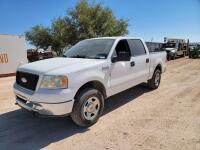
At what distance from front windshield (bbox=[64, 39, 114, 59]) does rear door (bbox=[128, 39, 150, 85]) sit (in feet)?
2.92

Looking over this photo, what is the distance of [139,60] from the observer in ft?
20.0

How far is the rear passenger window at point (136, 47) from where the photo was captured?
598 centimetres

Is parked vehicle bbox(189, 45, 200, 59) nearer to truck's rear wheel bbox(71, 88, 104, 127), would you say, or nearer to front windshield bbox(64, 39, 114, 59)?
front windshield bbox(64, 39, 114, 59)

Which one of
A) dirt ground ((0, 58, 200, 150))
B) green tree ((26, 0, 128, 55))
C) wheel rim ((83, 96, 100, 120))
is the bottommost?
dirt ground ((0, 58, 200, 150))

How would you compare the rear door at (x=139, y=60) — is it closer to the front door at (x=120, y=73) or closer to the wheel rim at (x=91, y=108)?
the front door at (x=120, y=73)

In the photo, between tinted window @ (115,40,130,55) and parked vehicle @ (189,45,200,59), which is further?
parked vehicle @ (189,45,200,59)

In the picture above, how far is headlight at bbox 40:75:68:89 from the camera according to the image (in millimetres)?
3898

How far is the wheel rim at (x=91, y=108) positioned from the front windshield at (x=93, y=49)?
103 centimetres

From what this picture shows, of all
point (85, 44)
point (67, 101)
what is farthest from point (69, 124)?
point (85, 44)

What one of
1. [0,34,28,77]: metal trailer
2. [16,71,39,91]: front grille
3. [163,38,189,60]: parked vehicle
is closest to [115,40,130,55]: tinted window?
[16,71,39,91]: front grille

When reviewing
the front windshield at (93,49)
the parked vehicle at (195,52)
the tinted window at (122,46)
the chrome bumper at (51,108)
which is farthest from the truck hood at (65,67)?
the parked vehicle at (195,52)

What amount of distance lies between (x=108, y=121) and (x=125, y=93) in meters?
2.42

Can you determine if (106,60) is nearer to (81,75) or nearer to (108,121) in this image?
(81,75)

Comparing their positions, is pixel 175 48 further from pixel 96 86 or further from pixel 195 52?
pixel 96 86
